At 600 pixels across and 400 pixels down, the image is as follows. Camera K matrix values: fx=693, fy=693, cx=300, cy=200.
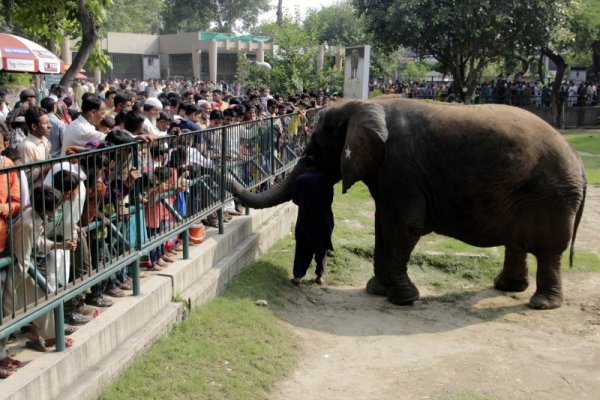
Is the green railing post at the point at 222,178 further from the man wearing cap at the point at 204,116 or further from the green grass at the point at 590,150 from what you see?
the green grass at the point at 590,150

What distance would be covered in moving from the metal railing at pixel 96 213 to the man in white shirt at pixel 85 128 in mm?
811

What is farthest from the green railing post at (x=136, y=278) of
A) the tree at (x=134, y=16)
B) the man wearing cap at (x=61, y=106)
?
the tree at (x=134, y=16)

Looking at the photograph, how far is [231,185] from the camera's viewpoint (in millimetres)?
8164

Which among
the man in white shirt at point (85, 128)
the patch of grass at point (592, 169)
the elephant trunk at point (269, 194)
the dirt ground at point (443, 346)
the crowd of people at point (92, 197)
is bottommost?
the dirt ground at point (443, 346)

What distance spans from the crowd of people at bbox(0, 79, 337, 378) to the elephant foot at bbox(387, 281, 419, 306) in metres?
2.26

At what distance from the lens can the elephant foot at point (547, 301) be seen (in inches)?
307

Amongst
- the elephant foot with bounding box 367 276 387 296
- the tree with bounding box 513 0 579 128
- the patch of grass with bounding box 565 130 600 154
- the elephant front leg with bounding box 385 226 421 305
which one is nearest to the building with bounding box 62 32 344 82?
the tree with bounding box 513 0 579 128

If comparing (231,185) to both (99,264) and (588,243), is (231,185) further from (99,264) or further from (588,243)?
(588,243)

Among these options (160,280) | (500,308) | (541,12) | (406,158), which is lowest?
(500,308)

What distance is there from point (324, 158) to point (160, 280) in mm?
3109

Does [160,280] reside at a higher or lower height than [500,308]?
higher

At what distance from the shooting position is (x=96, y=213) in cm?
497

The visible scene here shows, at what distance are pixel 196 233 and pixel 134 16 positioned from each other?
215 ft

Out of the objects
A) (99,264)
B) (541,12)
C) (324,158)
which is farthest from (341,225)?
(541,12)
